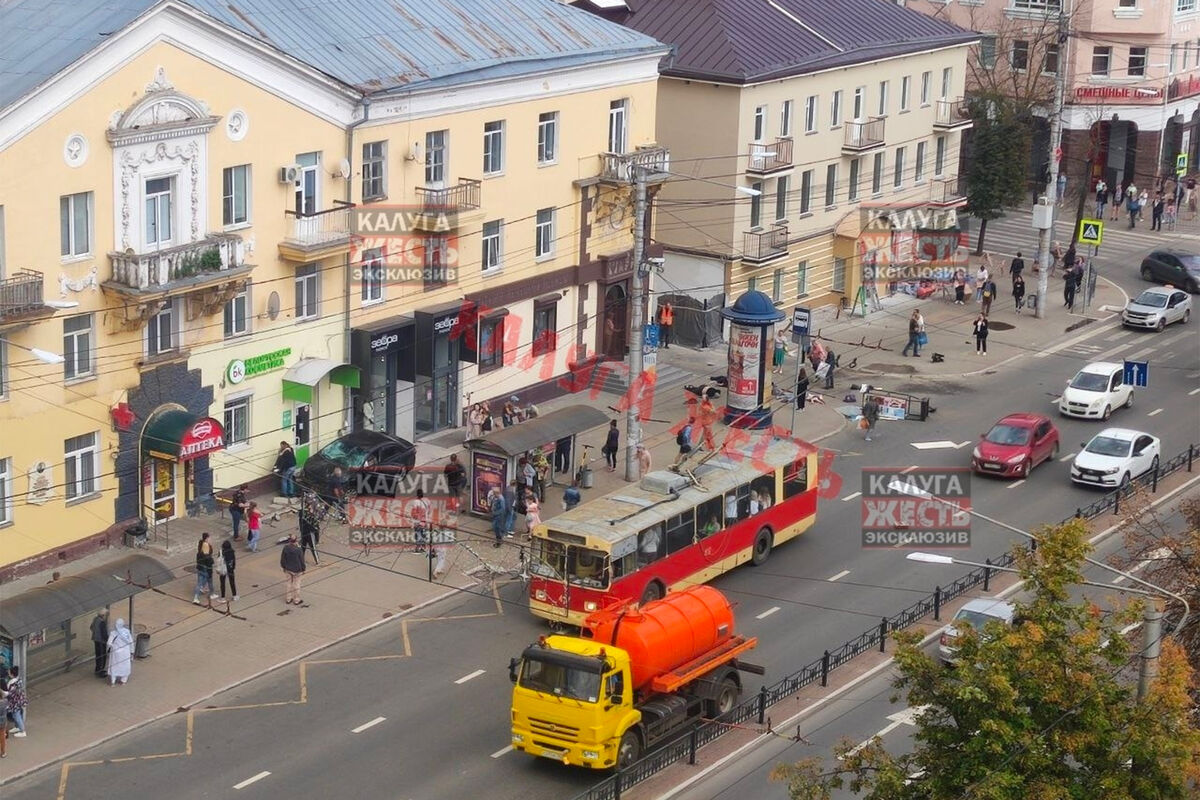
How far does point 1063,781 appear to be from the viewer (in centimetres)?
2572

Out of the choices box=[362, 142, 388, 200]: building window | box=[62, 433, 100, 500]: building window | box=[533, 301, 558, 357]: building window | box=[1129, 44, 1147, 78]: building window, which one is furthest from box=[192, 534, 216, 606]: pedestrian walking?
box=[1129, 44, 1147, 78]: building window

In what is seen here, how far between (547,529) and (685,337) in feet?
84.4

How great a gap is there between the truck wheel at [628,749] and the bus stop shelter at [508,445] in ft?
44.1

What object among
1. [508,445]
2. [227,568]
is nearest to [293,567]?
[227,568]

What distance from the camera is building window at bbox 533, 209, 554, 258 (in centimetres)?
5593

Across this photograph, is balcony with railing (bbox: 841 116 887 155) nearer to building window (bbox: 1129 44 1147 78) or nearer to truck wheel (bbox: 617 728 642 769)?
building window (bbox: 1129 44 1147 78)

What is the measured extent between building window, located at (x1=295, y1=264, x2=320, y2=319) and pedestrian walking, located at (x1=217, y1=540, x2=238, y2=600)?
824cm

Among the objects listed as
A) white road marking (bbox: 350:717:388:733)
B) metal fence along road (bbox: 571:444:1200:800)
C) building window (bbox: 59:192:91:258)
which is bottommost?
white road marking (bbox: 350:717:388:733)

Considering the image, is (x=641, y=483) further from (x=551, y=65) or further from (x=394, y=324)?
(x=551, y=65)

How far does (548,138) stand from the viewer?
55531 mm

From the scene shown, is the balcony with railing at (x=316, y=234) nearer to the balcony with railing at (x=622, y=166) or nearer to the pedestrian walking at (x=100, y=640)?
the balcony with railing at (x=622, y=166)

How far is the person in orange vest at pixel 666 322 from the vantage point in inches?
2480

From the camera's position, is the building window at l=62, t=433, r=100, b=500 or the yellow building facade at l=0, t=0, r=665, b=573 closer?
the yellow building facade at l=0, t=0, r=665, b=573

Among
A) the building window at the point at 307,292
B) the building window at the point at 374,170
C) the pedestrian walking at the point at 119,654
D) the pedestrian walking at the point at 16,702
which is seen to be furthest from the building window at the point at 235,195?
the pedestrian walking at the point at 16,702
